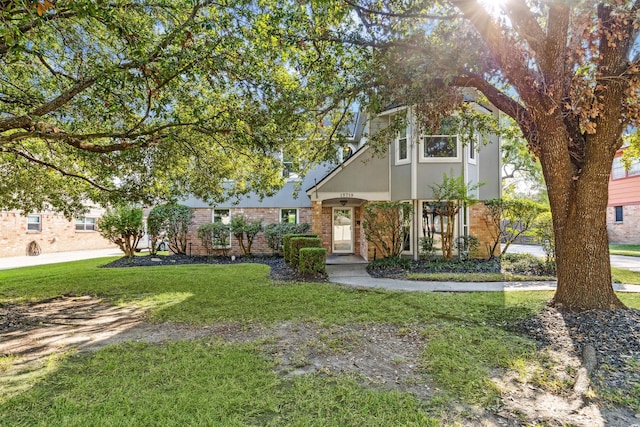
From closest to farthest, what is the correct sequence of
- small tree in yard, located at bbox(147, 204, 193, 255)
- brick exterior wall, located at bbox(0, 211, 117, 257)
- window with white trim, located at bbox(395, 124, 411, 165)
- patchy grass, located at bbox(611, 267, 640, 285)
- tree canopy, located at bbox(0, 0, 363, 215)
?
tree canopy, located at bbox(0, 0, 363, 215), patchy grass, located at bbox(611, 267, 640, 285), window with white trim, located at bbox(395, 124, 411, 165), small tree in yard, located at bbox(147, 204, 193, 255), brick exterior wall, located at bbox(0, 211, 117, 257)

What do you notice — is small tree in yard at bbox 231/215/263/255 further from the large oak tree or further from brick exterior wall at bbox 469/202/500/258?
the large oak tree

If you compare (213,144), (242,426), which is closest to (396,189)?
(213,144)

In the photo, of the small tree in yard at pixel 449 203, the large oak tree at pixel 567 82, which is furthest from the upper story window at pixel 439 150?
the large oak tree at pixel 567 82

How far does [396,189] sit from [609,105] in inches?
314

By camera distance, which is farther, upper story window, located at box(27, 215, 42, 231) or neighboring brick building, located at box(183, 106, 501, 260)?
upper story window, located at box(27, 215, 42, 231)

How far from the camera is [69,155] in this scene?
8.11 metres

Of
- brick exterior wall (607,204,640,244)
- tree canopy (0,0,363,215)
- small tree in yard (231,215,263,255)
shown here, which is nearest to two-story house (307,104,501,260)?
small tree in yard (231,215,263,255)

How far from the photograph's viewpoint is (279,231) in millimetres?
16156

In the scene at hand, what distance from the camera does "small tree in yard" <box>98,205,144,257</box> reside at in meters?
14.2

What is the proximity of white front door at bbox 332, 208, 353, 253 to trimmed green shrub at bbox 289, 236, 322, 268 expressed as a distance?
5639mm

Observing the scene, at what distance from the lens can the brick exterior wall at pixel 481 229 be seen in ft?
41.9

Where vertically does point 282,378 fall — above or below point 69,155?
below

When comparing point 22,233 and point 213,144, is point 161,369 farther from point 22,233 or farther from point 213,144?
point 22,233

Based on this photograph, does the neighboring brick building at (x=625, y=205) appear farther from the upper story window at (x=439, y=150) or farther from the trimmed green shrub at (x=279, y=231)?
the trimmed green shrub at (x=279, y=231)
